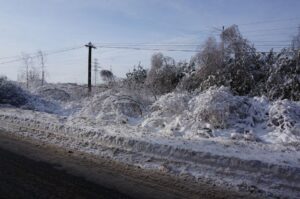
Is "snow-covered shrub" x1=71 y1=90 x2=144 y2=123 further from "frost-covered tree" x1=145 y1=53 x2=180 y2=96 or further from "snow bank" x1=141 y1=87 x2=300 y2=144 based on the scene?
"frost-covered tree" x1=145 y1=53 x2=180 y2=96

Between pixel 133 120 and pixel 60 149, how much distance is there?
5693 mm

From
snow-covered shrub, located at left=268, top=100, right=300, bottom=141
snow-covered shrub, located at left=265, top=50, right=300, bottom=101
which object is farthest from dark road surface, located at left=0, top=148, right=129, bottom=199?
snow-covered shrub, located at left=265, top=50, right=300, bottom=101

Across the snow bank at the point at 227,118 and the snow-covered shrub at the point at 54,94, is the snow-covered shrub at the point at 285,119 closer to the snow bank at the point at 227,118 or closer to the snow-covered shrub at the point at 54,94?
the snow bank at the point at 227,118

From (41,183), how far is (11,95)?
1806 centimetres

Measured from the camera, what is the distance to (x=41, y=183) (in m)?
7.25

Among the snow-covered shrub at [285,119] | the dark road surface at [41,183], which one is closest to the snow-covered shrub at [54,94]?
the snow-covered shrub at [285,119]

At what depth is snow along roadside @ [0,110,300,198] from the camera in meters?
7.24

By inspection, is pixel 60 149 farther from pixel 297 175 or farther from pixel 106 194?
pixel 297 175

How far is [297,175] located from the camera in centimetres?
727

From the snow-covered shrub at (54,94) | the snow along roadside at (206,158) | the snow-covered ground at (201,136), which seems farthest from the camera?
the snow-covered shrub at (54,94)

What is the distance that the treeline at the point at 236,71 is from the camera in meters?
17.9

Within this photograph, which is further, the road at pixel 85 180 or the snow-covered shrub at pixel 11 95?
the snow-covered shrub at pixel 11 95

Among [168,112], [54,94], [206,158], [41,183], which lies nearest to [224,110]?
[168,112]

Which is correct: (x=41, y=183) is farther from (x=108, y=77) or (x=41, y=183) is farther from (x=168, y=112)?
(x=108, y=77)
